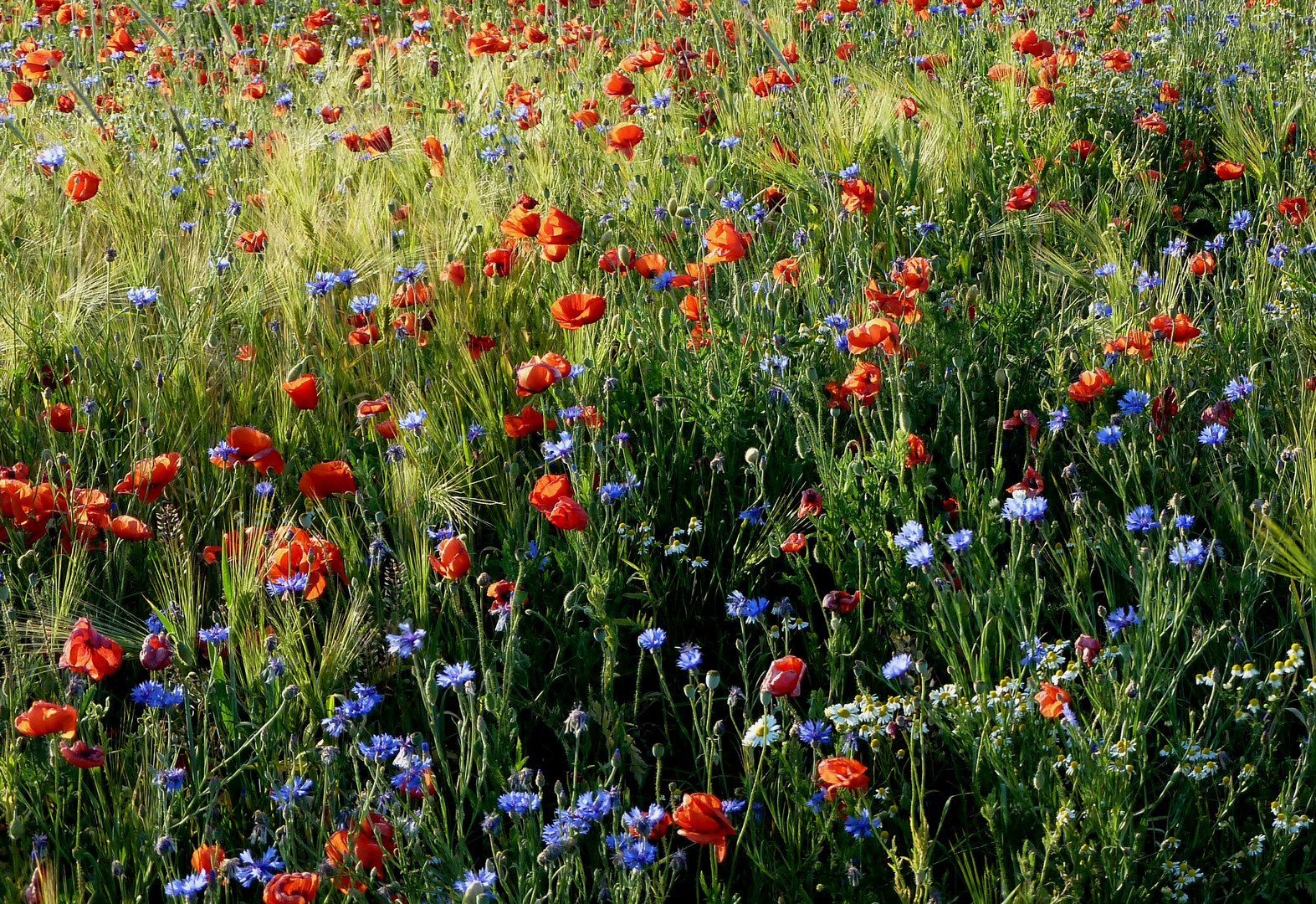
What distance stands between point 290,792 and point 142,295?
1.35 metres

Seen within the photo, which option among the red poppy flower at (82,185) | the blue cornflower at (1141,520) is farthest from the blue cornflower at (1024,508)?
the red poppy flower at (82,185)

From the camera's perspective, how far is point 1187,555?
4.97 feet

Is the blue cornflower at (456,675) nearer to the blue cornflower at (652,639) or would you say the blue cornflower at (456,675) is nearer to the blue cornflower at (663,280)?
the blue cornflower at (652,639)

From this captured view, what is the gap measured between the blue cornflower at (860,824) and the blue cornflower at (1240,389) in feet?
3.54

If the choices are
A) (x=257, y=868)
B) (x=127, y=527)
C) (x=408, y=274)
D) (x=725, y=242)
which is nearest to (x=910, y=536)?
(x=725, y=242)

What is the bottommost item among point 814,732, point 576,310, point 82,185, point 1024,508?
point 814,732

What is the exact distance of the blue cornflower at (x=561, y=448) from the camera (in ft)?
6.24

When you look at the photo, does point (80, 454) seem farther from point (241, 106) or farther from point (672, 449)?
point (241, 106)

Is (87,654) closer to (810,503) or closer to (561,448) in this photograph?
(561,448)

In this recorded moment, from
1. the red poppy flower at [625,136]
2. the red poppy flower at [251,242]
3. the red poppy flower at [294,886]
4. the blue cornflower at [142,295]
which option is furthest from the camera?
the red poppy flower at [625,136]

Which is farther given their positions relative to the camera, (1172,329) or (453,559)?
(1172,329)

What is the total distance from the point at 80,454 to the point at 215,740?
28.6 inches

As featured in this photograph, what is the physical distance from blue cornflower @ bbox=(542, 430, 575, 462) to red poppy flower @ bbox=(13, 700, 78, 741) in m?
0.77

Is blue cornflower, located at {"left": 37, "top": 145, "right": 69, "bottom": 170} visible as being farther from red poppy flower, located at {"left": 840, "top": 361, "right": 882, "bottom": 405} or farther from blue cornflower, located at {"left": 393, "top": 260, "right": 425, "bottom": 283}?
red poppy flower, located at {"left": 840, "top": 361, "right": 882, "bottom": 405}
